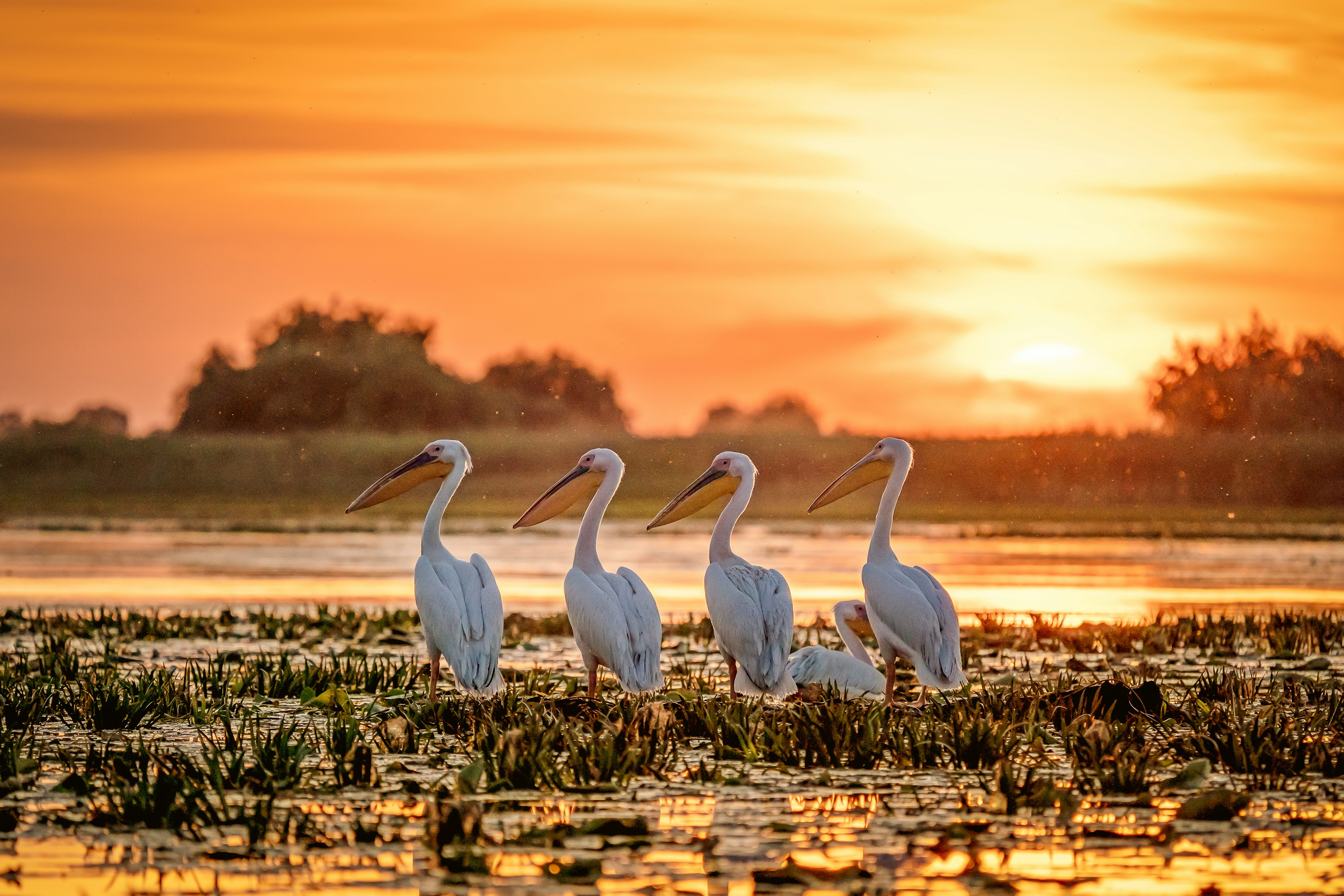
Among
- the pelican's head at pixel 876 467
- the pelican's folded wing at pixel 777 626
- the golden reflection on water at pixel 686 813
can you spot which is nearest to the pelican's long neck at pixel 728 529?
the pelican's folded wing at pixel 777 626

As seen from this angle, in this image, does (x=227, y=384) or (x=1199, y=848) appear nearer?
(x=1199, y=848)

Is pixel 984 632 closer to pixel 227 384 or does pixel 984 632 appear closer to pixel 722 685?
pixel 722 685

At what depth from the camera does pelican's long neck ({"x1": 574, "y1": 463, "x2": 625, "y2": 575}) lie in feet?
27.9

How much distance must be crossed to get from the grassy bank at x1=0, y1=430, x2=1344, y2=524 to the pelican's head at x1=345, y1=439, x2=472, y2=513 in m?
26.6

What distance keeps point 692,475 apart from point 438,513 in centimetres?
3668

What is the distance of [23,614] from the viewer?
1354cm

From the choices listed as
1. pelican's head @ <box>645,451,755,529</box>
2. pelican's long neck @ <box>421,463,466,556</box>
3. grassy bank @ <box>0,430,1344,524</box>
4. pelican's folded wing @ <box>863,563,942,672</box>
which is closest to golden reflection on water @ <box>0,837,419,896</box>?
pelican's long neck @ <box>421,463,466,556</box>

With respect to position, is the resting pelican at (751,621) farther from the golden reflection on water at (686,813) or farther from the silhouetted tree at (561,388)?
the silhouetted tree at (561,388)

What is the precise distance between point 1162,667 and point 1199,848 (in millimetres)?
5017

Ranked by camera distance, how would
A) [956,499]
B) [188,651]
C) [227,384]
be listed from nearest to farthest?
[188,651], [956,499], [227,384]

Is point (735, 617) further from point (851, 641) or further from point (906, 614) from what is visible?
point (851, 641)

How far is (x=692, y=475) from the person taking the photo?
45.3 m

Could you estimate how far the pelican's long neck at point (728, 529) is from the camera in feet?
28.8

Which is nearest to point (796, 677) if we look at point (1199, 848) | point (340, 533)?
point (1199, 848)
